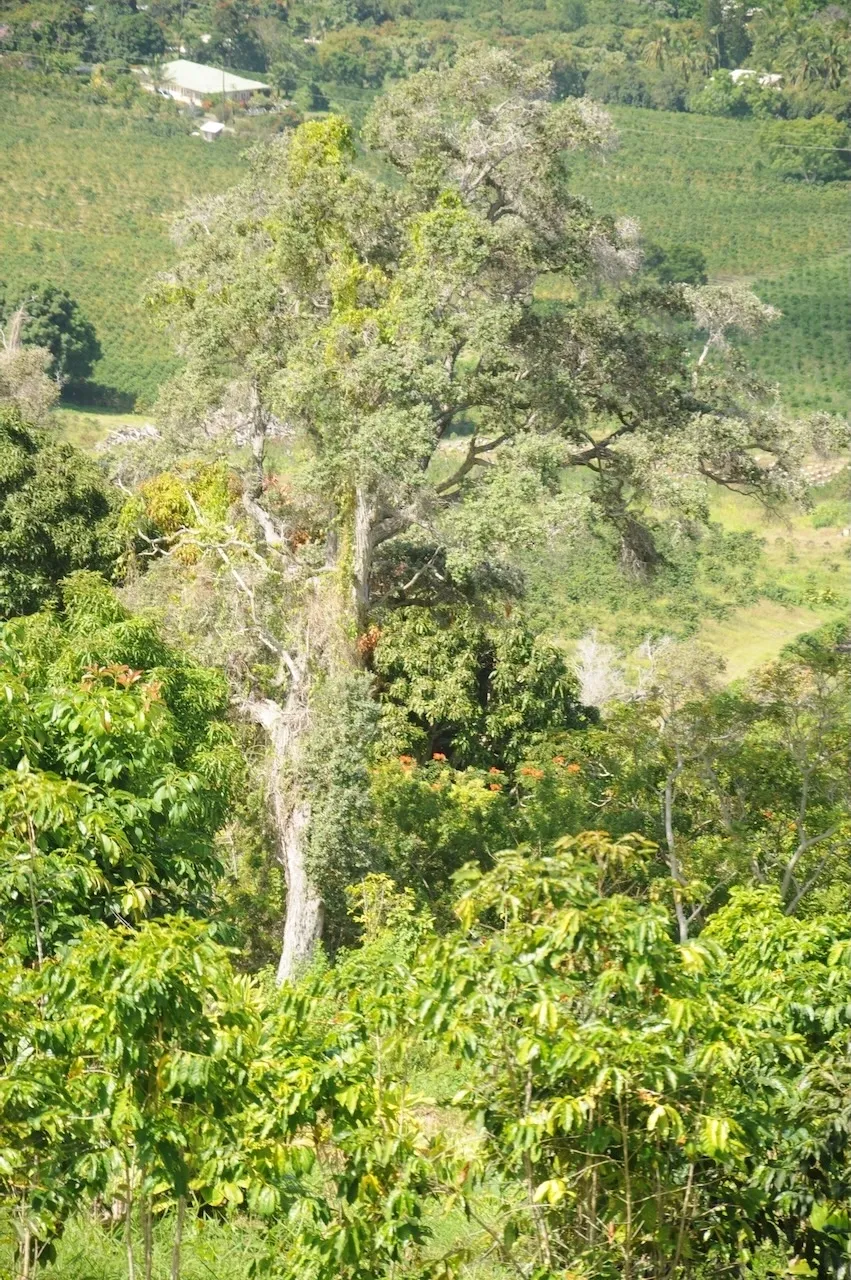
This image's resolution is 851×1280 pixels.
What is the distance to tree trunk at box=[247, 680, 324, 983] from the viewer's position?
10.8m

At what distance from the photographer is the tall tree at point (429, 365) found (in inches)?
467

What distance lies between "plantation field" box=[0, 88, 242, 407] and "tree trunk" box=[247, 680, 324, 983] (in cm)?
2639

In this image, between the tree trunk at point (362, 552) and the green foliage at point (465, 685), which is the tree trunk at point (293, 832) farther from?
the green foliage at point (465, 685)

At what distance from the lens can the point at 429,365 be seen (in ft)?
38.7

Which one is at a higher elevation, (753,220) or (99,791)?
(99,791)

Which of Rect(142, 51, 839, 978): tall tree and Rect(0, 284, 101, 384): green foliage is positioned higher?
Rect(142, 51, 839, 978): tall tree

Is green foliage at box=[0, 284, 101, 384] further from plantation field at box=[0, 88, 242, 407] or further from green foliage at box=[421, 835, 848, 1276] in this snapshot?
green foliage at box=[421, 835, 848, 1276]

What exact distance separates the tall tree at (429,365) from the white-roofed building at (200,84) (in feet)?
179

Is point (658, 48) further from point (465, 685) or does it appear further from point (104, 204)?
point (465, 685)

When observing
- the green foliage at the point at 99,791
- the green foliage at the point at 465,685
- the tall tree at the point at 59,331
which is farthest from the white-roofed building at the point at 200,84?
the green foliage at the point at 99,791

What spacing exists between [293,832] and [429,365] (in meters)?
3.64

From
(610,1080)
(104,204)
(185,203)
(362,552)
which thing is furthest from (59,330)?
(610,1080)

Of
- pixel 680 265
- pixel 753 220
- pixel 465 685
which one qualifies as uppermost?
pixel 465 685

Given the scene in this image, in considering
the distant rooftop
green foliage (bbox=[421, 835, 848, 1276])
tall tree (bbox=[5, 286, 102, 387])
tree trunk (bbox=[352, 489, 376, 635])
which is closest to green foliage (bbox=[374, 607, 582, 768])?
tree trunk (bbox=[352, 489, 376, 635])
